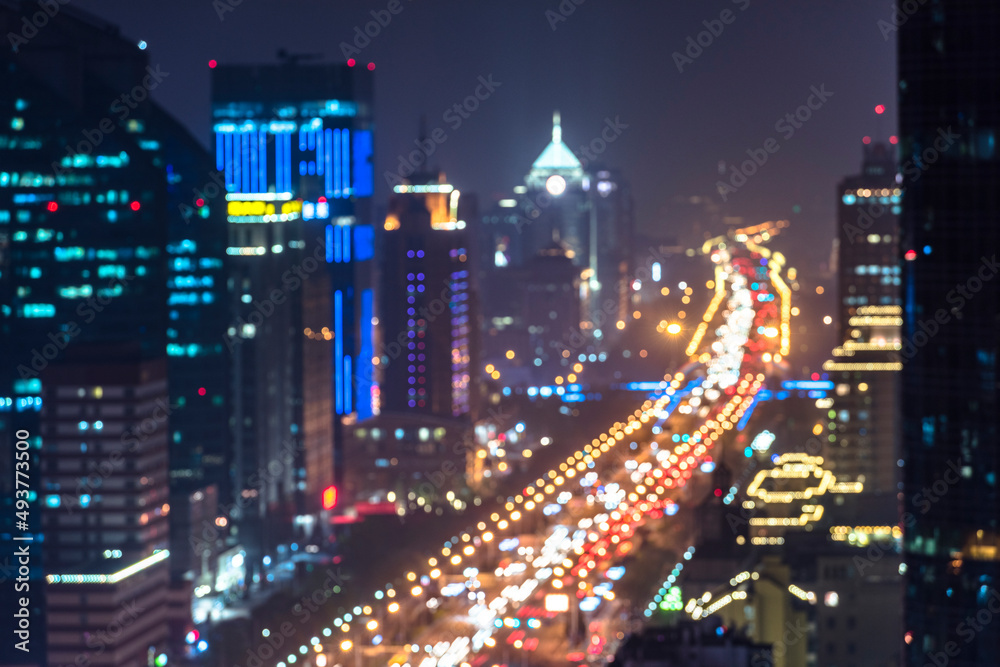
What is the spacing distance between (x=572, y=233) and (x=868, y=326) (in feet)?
79.2

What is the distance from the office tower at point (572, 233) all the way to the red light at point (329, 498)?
21015 mm

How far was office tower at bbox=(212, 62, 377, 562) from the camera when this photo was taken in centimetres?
3616

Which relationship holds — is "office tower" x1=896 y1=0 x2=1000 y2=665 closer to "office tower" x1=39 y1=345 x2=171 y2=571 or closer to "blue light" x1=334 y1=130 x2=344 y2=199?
"office tower" x1=39 y1=345 x2=171 y2=571

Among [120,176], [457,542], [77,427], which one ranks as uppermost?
[120,176]

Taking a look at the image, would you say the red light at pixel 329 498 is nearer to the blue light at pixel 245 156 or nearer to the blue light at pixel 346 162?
the blue light at pixel 245 156

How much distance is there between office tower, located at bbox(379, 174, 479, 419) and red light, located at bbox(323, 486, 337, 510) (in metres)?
8.63

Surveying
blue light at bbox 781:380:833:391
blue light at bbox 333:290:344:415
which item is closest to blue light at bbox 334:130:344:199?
blue light at bbox 333:290:344:415

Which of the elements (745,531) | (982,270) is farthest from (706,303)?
(982,270)

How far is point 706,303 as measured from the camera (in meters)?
57.9

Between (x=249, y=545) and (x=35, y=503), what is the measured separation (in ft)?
25.6

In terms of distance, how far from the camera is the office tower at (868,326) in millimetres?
36125

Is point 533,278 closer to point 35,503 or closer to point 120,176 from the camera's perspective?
point 120,176

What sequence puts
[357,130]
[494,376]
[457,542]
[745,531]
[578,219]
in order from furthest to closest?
[578,219] < [494,376] < [357,130] < [457,542] < [745,531]

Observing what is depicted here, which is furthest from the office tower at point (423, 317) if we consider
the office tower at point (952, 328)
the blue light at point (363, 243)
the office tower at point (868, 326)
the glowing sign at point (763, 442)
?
the office tower at point (952, 328)
